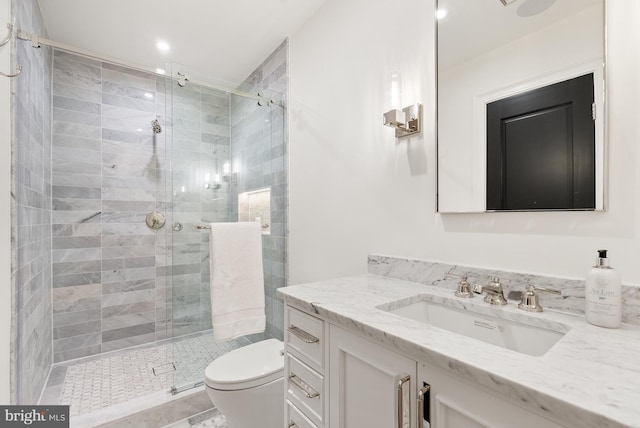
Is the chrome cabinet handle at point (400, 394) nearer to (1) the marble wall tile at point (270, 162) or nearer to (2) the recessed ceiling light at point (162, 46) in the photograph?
(1) the marble wall tile at point (270, 162)

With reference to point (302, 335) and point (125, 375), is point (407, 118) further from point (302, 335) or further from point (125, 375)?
point (125, 375)

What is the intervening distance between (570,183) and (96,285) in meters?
3.10

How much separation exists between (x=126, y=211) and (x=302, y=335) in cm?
227

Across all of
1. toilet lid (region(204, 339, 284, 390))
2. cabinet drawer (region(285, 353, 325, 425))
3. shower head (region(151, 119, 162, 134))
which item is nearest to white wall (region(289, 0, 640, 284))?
toilet lid (region(204, 339, 284, 390))

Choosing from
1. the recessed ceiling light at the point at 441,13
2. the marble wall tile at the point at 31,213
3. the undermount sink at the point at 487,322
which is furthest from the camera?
the marble wall tile at the point at 31,213

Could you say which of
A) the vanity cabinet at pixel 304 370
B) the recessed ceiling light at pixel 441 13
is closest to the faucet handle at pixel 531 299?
the vanity cabinet at pixel 304 370

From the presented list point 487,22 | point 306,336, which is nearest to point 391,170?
point 487,22

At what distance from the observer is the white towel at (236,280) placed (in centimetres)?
177

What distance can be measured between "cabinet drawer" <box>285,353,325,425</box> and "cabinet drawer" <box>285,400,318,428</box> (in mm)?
16

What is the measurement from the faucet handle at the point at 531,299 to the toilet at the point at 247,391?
118 centimetres

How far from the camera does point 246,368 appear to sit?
1.54m

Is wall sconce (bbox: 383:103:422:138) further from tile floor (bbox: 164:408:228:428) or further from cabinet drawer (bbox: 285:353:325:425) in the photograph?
tile floor (bbox: 164:408:228:428)

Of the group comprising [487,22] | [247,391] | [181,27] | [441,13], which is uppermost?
[181,27]

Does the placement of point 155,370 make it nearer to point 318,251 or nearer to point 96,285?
point 96,285
